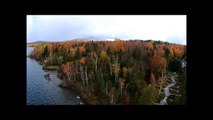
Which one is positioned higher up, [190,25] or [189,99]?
[190,25]

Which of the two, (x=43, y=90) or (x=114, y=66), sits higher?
(x=114, y=66)
